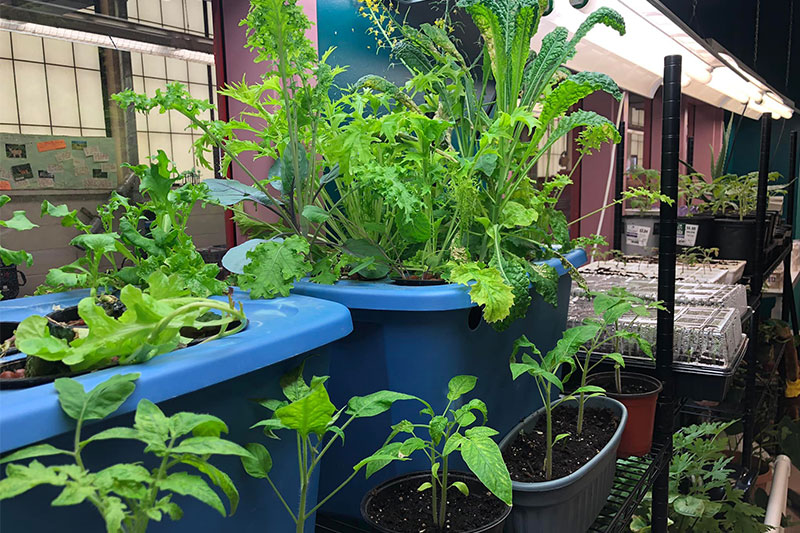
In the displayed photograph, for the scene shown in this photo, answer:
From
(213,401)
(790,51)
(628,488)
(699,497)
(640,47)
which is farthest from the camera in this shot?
(790,51)

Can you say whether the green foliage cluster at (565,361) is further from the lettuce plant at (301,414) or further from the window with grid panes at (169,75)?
the window with grid panes at (169,75)

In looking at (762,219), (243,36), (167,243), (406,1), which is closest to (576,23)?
(406,1)

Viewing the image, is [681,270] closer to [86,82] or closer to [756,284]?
[756,284]

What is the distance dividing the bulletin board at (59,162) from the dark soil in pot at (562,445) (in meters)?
0.74

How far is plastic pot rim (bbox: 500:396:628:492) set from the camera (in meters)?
0.59

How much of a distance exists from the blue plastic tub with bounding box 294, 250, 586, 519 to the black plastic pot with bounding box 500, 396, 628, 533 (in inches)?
4.6

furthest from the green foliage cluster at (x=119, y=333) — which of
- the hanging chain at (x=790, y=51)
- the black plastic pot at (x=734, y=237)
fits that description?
the hanging chain at (x=790, y=51)

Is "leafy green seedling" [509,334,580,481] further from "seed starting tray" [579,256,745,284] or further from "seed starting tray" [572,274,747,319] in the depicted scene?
"seed starting tray" [579,256,745,284]

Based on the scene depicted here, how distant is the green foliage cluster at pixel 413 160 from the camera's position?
0.63 metres

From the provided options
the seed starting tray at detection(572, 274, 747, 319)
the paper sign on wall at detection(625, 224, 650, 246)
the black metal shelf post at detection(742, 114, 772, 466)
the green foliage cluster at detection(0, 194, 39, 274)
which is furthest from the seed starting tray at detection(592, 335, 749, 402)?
the paper sign on wall at detection(625, 224, 650, 246)

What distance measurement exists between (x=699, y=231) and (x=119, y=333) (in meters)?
2.17

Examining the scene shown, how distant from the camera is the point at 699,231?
7.04 ft

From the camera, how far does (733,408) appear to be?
181 centimetres

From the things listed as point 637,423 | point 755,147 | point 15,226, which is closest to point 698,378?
point 637,423
